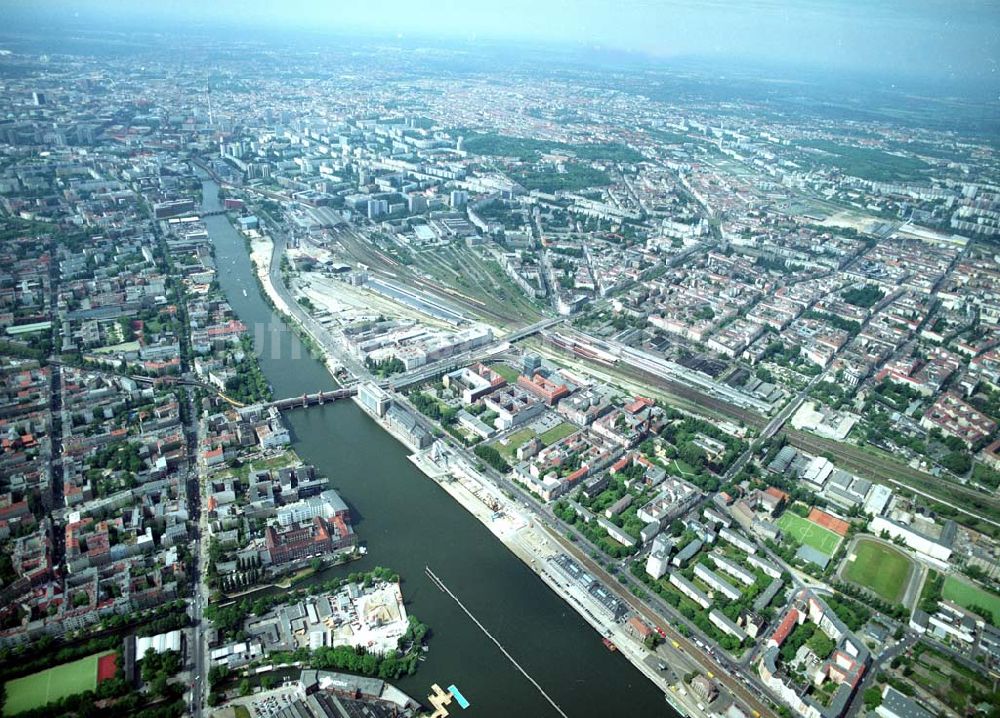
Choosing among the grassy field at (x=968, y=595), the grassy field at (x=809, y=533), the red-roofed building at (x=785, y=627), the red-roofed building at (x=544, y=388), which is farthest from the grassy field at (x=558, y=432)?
the grassy field at (x=968, y=595)

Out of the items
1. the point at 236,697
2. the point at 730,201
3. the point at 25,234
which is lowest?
the point at 236,697

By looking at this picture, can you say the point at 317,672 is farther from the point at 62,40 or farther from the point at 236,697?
the point at 62,40

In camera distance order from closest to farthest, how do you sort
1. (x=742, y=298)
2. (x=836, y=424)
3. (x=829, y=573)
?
(x=829, y=573), (x=836, y=424), (x=742, y=298)

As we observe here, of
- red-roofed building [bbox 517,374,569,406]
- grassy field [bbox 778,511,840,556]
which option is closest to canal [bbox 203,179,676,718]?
red-roofed building [bbox 517,374,569,406]

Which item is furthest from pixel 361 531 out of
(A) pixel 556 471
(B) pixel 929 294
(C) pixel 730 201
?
(C) pixel 730 201

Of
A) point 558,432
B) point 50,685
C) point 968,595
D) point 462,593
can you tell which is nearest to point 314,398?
point 558,432

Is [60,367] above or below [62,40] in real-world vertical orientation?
below

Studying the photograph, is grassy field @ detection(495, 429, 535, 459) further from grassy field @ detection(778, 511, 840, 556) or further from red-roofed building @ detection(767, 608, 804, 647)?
red-roofed building @ detection(767, 608, 804, 647)
